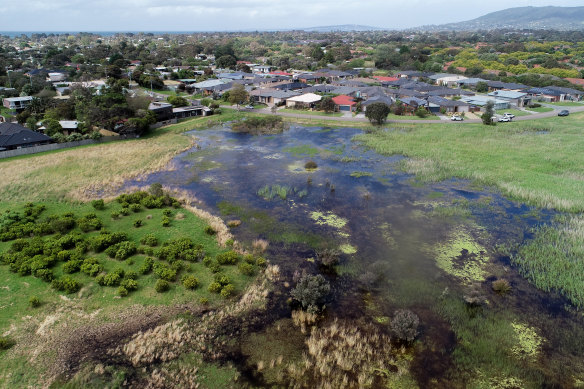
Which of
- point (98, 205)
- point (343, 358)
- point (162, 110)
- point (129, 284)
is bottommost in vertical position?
point (343, 358)

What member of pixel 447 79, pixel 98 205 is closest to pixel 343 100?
pixel 447 79

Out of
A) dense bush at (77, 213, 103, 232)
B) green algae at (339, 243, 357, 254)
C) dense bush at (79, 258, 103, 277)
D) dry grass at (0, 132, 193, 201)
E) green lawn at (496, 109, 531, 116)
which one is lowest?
green algae at (339, 243, 357, 254)

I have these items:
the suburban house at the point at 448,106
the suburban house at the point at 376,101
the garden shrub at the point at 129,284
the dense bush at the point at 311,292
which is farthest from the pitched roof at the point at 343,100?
the garden shrub at the point at 129,284

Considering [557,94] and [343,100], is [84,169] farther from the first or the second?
[557,94]

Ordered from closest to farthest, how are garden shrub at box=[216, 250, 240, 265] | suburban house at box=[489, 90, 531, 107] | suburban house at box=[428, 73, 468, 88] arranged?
garden shrub at box=[216, 250, 240, 265] → suburban house at box=[489, 90, 531, 107] → suburban house at box=[428, 73, 468, 88]

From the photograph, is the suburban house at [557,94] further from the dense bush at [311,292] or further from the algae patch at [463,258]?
the dense bush at [311,292]

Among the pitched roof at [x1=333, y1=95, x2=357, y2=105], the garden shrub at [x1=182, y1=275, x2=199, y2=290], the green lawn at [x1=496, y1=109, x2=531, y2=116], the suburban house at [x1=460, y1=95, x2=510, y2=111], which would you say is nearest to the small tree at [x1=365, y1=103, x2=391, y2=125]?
the pitched roof at [x1=333, y1=95, x2=357, y2=105]

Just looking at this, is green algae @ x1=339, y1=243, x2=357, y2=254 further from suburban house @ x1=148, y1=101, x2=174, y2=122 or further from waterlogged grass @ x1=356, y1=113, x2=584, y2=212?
suburban house @ x1=148, y1=101, x2=174, y2=122
